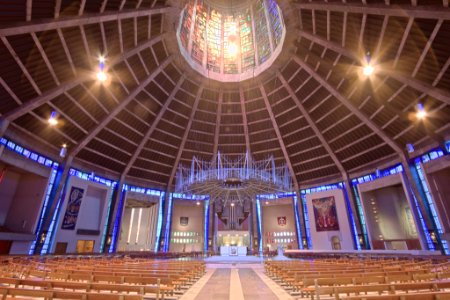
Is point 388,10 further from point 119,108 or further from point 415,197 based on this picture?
point 119,108

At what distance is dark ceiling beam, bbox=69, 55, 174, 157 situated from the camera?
963 inches

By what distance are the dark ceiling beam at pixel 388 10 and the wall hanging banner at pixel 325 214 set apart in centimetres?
2258

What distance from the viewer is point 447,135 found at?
22250 mm

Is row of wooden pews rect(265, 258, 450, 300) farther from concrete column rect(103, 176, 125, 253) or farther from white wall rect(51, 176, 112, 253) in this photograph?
concrete column rect(103, 176, 125, 253)

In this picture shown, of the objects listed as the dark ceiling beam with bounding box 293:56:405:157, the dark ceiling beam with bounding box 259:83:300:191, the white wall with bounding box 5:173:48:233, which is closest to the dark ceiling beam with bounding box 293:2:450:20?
the dark ceiling beam with bounding box 293:56:405:157

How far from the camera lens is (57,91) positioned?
19.7 metres

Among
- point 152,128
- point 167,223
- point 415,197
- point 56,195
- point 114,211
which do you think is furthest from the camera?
point 167,223

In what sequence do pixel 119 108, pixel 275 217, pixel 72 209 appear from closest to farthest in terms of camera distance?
pixel 119 108 → pixel 72 209 → pixel 275 217

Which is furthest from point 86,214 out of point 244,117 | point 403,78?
point 403,78

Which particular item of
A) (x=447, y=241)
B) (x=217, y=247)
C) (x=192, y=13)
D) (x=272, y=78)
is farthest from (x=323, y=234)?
(x=192, y=13)

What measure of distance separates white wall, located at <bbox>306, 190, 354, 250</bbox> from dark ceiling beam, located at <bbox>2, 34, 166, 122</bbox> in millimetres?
27906

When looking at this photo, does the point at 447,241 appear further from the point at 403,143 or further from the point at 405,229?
the point at 403,143

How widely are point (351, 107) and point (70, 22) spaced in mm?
25302

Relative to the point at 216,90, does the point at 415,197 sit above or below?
below
